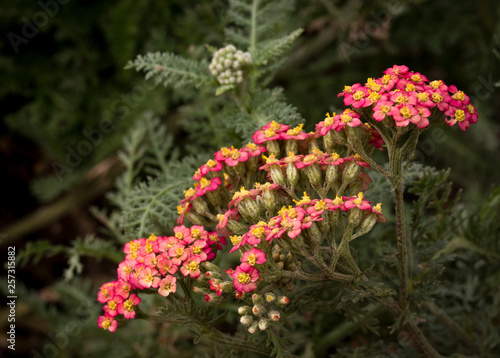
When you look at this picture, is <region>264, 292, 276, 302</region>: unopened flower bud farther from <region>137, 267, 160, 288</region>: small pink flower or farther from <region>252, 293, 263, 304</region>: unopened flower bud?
<region>137, 267, 160, 288</region>: small pink flower

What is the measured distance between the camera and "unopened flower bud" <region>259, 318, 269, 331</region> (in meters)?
1.34

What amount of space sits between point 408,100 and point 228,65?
0.82m

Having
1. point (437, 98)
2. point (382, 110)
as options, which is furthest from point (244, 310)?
point (437, 98)

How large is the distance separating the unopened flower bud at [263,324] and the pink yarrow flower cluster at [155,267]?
0.21 metres

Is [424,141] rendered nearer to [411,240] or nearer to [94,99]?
[411,240]

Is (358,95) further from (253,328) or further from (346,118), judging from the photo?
(253,328)

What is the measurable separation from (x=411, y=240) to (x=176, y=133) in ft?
6.50

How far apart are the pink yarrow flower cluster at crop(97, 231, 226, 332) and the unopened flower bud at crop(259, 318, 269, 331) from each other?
8.3 inches

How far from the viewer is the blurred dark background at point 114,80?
9.89 ft

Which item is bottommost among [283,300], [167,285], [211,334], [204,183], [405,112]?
[211,334]

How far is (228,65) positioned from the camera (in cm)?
196

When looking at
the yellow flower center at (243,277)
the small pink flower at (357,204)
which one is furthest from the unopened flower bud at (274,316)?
the small pink flower at (357,204)

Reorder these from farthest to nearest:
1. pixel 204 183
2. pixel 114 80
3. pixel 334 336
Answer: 1. pixel 114 80
2. pixel 334 336
3. pixel 204 183

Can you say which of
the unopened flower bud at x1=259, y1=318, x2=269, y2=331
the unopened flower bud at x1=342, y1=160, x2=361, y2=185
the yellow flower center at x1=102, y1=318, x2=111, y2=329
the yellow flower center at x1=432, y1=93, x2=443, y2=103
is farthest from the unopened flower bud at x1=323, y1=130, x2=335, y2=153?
the yellow flower center at x1=102, y1=318, x2=111, y2=329
